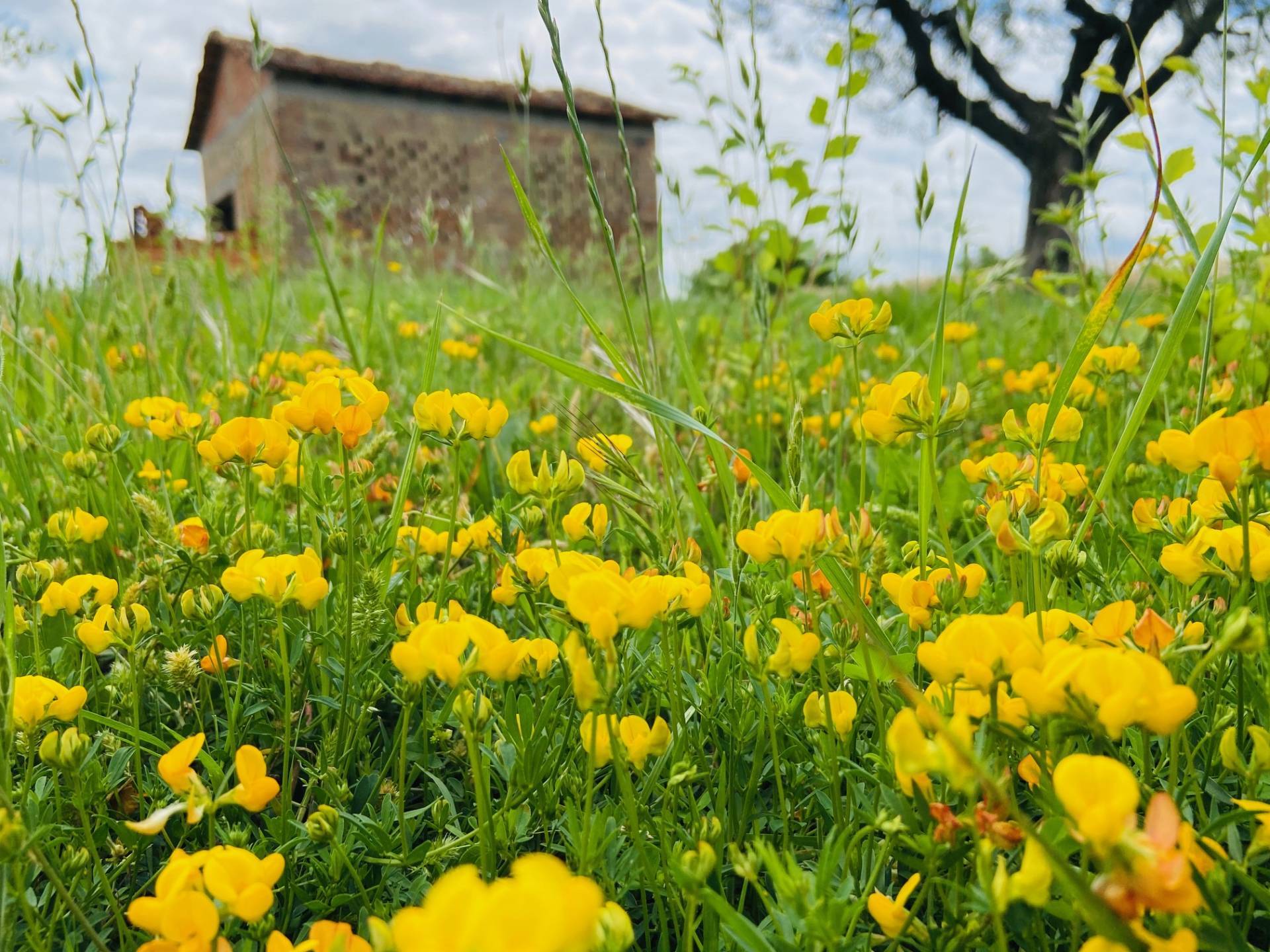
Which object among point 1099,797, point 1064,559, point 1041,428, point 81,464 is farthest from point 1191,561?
point 81,464

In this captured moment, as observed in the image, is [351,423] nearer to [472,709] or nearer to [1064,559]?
[472,709]

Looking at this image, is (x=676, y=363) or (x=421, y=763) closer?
(x=421, y=763)

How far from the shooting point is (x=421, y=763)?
111 centimetres

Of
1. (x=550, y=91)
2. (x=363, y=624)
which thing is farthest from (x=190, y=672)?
(x=550, y=91)

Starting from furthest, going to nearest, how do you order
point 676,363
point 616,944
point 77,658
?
point 676,363 < point 77,658 < point 616,944

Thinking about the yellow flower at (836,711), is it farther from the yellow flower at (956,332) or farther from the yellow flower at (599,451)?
the yellow flower at (956,332)

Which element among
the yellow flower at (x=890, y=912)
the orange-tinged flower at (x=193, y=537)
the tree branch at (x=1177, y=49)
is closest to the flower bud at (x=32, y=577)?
the orange-tinged flower at (x=193, y=537)

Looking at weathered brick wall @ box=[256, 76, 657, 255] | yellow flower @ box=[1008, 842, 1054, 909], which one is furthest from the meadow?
weathered brick wall @ box=[256, 76, 657, 255]

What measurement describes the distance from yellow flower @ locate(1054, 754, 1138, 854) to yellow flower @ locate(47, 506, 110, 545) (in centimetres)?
134

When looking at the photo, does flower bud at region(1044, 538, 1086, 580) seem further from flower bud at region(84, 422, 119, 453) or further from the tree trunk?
the tree trunk

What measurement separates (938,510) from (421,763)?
2.22 ft

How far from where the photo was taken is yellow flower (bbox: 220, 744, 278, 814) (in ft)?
2.61

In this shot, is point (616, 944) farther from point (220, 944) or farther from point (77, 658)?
point (77, 658)

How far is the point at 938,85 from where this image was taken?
17.8 metres
